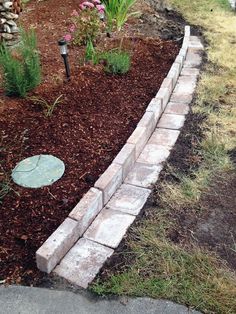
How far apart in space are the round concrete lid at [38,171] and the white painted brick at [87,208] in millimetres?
363

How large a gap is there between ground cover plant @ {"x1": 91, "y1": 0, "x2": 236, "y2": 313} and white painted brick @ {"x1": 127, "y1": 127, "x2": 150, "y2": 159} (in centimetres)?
28

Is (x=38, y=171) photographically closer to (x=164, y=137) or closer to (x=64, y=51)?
(x=164, y=137)

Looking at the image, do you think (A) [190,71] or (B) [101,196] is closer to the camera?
(B) [101,196]

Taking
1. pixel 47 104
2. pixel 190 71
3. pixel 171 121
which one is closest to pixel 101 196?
pixel 47 104

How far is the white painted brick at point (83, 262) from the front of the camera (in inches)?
92.7

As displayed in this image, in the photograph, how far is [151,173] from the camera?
3201mm

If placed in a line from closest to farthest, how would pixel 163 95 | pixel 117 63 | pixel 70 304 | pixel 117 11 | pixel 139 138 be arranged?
pixel 70 304
pixel 139 138
pixel 163 95
pixel 117 63
pixel 117 11

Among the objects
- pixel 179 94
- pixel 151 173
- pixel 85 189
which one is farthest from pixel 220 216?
pixel 179 94

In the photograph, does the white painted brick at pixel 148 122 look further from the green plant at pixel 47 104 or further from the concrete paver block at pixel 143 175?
the green plant at pixel 47 104

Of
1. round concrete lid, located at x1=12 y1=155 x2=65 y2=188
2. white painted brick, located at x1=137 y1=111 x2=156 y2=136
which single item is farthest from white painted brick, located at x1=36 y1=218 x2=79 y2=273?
white painted brick, located at x1=137 y1=111 x2=156 y2=136

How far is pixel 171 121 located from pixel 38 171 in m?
1.45

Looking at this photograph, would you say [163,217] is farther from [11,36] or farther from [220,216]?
[11,36]

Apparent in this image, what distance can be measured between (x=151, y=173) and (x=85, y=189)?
1.91 feet

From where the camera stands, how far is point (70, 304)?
7.23 ft
